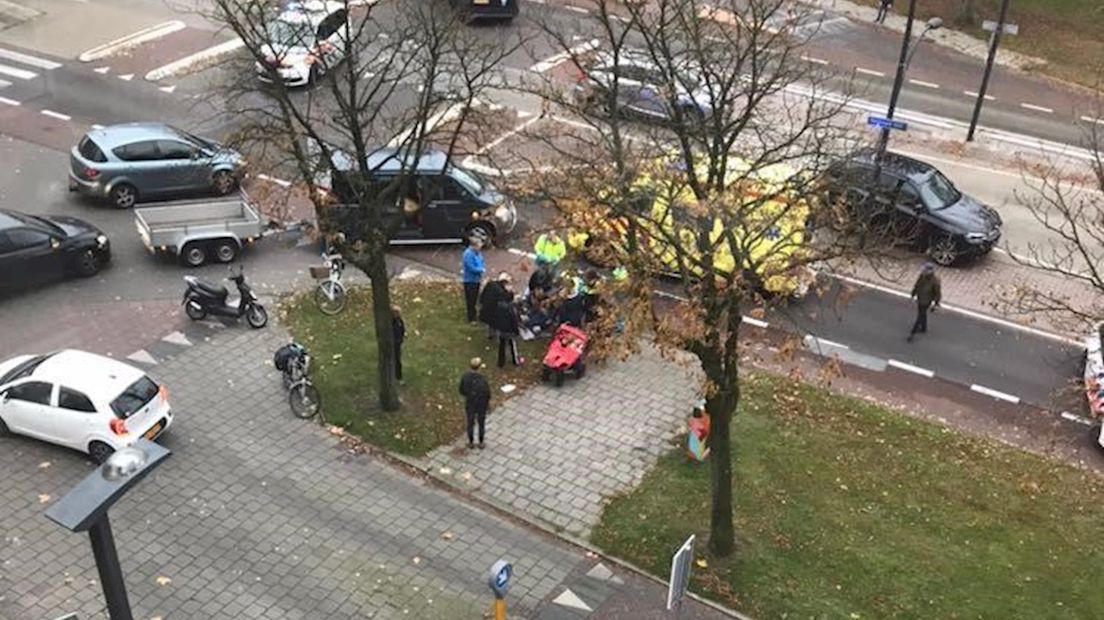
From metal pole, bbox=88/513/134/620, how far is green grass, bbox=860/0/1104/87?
32.3 meters

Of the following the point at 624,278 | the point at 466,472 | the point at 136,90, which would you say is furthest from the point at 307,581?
the point at 136,90

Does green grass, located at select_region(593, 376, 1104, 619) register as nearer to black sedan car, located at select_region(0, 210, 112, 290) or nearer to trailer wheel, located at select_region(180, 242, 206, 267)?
trailer wheel, located at select_region(180, 242, 206, 267)

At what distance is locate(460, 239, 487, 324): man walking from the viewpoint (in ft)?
65.9

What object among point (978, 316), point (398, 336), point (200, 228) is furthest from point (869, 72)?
point (398, 336)

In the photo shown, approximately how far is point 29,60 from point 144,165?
9.50 m

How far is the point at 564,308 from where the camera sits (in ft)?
64.5

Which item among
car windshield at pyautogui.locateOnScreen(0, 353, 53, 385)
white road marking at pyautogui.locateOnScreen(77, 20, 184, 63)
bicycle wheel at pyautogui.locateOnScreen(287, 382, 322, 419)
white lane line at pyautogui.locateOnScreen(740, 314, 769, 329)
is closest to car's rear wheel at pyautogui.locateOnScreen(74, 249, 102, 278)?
car windshield at pyautogui.locateOnScreen(0, 353, 53, 385)

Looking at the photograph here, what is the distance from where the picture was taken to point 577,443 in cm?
1728

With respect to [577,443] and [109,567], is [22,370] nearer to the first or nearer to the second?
[577,443]

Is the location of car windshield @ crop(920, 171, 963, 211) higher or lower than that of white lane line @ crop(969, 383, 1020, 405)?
higher

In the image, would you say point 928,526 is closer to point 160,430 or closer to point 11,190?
point 160,430

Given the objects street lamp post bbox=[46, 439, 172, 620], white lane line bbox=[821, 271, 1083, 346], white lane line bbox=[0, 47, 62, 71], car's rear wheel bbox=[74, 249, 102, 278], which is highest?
street lamp post bbox=[46, 439, 172, 620]

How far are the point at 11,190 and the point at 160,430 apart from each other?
10.8 metres

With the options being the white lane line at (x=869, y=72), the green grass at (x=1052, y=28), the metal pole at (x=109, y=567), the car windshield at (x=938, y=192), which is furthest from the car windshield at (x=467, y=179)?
the green grass at (x=1052, y=28)
